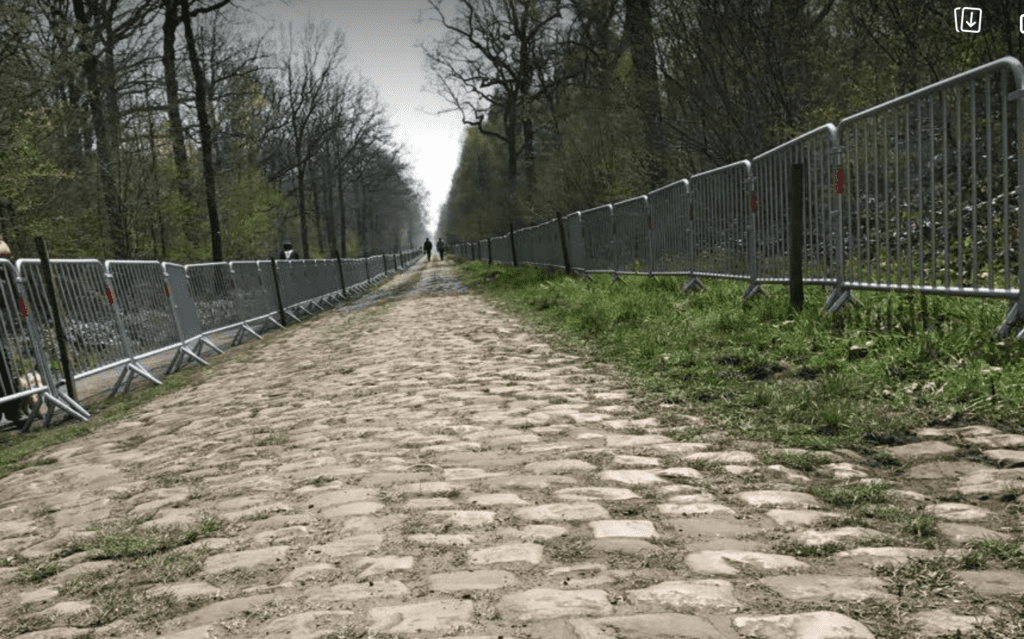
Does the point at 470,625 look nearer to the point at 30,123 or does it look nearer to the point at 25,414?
the point at 25,414

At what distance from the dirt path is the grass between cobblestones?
0.99 feet

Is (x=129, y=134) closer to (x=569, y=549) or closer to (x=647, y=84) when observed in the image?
(x=647, y=84)

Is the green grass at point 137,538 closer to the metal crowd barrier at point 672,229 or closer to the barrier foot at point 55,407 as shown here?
the barrier foot at point 55,407

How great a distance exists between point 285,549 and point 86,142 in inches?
894

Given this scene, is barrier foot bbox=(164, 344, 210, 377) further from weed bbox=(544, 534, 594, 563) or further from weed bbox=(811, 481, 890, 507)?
weed bbox=(811, 481, 890, 507)

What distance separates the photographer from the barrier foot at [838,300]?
21.7 ft

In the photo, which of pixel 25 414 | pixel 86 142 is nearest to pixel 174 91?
Result: pixel 86 142

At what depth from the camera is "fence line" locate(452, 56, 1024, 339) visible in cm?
489

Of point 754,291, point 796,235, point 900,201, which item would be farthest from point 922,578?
point 754,291

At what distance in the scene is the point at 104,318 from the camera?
9297mm

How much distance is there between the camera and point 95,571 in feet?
9.43

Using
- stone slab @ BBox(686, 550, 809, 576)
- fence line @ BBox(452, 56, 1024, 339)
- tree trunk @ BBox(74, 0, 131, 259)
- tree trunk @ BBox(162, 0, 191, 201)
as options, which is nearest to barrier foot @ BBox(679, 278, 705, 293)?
fence line @ BBox(452, 56, 1024, 339)

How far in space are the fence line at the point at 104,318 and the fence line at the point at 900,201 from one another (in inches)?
290

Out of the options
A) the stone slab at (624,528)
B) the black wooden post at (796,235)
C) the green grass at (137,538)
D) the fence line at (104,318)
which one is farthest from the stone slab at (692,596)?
the fence line at (104,318)
